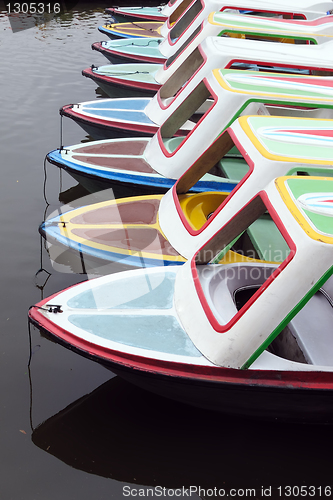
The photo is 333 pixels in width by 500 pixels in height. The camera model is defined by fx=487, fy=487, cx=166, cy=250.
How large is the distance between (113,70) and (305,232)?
24.2 feet

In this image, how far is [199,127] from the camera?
5465 millimetres

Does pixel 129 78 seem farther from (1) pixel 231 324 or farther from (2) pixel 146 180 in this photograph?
(1) pixel 231 324

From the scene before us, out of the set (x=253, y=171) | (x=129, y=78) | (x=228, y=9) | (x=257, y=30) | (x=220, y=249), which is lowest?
(x=220, y=249)

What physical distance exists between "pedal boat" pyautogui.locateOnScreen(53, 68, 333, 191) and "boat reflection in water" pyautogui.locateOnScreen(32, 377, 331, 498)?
279cm

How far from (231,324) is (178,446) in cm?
116

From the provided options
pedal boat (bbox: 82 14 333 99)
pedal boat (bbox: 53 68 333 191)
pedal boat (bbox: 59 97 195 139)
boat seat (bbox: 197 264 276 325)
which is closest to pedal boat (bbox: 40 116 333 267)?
boat seat (bbox: 197 264 276 325)

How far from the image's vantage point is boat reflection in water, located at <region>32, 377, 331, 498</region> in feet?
12.0

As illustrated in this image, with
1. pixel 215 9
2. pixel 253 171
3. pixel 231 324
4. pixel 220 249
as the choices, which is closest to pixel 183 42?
pixel 215 9

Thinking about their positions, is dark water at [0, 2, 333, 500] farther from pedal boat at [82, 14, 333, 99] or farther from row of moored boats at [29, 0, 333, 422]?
pedal boat at [82, 14, 333, 99]

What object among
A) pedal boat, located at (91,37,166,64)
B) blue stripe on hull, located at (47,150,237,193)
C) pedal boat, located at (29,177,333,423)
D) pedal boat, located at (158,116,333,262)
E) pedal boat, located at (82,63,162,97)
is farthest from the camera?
pedal boat, located at (91,37,166,64)

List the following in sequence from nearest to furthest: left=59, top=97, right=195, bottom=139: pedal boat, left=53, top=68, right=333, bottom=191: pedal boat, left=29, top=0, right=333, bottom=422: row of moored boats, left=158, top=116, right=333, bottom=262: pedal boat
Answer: left=29, top=0, right=333, bottom=422: row of moored boats
left=158, top=116, right=333, bottom=262: pedal boat
left=53, top=68, right=333, bottom=191: pedal boat
left=59, top=97, right=195, bottom=139: pedal boat

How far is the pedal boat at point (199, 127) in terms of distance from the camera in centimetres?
518

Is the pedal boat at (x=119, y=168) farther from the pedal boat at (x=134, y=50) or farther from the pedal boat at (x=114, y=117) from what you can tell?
the pedal boat at (x=134, y=50)

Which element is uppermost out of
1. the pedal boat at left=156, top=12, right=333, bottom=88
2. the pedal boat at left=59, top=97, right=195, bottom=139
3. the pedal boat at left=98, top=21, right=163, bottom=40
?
the pedal boat at left=156, top=12, right=333, bottom=88
